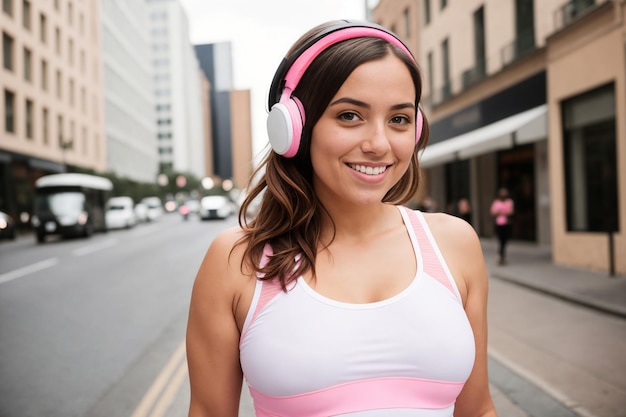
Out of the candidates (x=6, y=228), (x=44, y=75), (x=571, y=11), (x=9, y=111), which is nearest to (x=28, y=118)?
(x=9, y=111)

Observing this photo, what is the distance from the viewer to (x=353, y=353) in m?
1.36

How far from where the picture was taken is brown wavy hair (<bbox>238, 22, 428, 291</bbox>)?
139 cm

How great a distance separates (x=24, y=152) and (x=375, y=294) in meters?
34.1

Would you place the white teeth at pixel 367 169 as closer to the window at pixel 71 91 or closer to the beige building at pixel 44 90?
the beige building at pixel 44 90

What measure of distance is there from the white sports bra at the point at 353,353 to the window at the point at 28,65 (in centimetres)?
3522

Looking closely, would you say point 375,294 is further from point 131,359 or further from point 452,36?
point 452,36

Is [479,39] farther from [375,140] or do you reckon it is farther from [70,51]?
[70,51]

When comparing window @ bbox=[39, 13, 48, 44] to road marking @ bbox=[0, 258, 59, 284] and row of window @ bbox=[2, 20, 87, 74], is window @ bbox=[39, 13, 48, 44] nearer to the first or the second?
row of window @ bbox=[2, 20, 87, 74]

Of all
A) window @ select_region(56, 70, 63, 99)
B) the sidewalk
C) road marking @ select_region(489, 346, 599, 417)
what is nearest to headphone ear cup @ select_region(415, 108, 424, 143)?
road marking @ select_region(489, 346, 599, 417)

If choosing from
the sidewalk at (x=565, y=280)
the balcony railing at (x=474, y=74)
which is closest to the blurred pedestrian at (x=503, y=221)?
the sidewalk at (x=565, y=280)

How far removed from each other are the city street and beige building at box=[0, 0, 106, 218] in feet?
72.9

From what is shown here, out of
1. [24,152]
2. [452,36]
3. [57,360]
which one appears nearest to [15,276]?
[57,360]

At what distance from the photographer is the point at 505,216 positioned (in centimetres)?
1343

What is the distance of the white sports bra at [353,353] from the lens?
135 cm
